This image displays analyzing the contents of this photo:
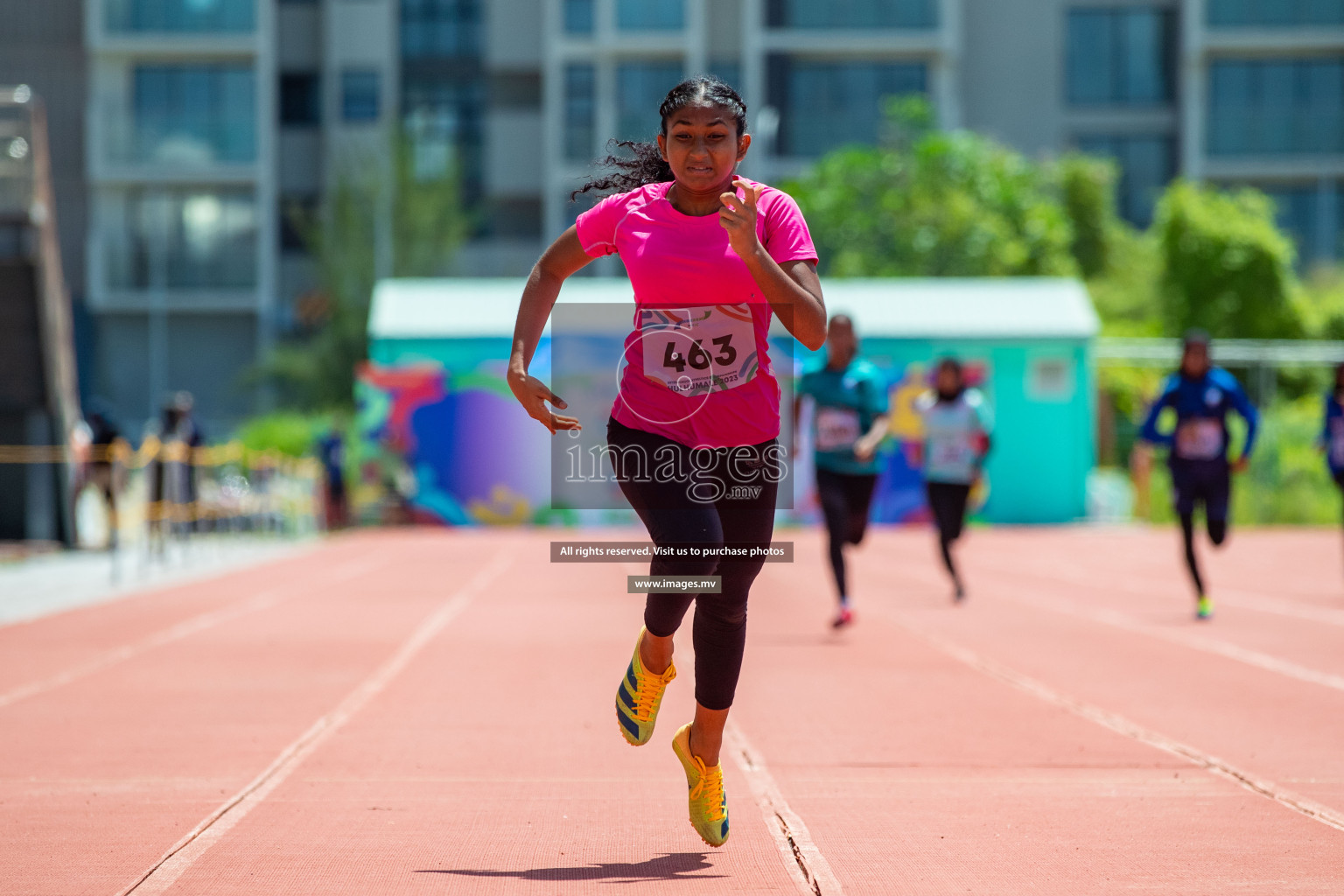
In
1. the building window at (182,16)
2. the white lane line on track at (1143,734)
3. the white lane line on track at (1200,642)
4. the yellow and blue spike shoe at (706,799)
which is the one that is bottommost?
the white lane line on track at (1200,642)

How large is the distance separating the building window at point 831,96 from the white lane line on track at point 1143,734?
127 ft

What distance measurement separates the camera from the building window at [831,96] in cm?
4809

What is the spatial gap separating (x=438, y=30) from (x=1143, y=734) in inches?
1852

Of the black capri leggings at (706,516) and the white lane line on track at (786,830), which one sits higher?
the black capri leggings at (706,516)

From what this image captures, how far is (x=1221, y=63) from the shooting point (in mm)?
49938

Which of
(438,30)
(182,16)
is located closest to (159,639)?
(182,16)

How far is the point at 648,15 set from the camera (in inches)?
1882

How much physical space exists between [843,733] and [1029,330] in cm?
2303

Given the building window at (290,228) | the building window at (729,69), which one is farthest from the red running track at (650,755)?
the building window at (290,228)

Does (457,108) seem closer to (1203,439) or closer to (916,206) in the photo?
(916,206)

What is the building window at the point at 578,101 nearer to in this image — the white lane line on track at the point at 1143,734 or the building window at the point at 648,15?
the building window at the point at 648,15

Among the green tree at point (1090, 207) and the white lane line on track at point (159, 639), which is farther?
the green tree at point (1090, 207)

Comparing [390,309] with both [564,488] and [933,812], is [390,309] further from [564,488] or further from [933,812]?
[933,812]

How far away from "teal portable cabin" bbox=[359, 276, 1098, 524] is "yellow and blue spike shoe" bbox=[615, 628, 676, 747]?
944 inches
